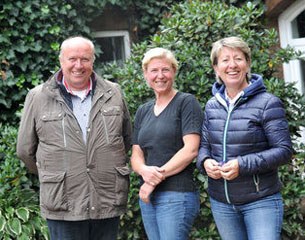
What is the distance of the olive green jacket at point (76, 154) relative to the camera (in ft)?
11.6

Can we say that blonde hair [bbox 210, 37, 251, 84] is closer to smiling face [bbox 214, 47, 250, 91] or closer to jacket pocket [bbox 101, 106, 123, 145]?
→ smiling face [bbox 214, 47, 250, 91]

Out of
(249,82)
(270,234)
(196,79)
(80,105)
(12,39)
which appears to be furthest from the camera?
(12,39)

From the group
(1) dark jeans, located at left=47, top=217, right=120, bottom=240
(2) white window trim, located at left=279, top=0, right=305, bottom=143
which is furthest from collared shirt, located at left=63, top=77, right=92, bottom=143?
(2) white window trim, located at left=279, top=0, right=305, bottom=143

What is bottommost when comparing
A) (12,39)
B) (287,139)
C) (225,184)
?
(225,184)

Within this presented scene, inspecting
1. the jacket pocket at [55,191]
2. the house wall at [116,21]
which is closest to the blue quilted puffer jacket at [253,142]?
the jacket pocket at [55,191]

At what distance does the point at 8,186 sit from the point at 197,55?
2221mm

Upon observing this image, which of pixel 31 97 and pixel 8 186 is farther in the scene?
pixel 8 186

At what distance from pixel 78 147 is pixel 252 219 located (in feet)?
3.93

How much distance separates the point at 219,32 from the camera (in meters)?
5.32

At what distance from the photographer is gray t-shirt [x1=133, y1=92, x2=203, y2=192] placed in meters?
3.52

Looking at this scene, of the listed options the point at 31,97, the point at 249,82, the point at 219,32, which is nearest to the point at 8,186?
the point at 31,97

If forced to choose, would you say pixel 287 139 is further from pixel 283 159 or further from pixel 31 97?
pixel 31 97

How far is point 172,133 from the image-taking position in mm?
3523

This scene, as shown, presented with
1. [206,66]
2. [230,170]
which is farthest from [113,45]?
[230,170]
